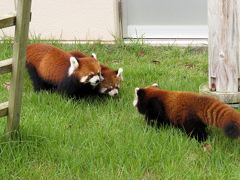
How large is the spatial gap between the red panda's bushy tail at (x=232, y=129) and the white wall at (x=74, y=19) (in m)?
3.25

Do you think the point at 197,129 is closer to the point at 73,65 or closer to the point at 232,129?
the point at 232,129

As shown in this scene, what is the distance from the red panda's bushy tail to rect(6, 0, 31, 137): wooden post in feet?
4.87

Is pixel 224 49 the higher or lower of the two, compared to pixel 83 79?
higher

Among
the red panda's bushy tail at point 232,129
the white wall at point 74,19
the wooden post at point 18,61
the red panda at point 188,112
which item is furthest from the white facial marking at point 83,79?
the white wall at point 74,19

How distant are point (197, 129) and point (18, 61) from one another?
1.41 metres

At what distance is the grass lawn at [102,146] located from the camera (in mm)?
3795

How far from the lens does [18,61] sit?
3875 millimetres

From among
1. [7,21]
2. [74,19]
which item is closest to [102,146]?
[7,21]

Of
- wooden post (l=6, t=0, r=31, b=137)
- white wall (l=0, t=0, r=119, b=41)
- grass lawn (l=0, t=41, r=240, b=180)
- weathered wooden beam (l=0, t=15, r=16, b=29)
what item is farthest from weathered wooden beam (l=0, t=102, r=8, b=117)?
white wall (l=0, t=0, r=119, b=41)

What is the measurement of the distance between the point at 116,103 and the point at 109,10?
2.06m

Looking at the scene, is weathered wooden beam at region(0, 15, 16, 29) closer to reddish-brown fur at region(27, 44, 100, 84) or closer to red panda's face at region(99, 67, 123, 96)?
reddish-brown fur at region(27, 44, 100, 84)

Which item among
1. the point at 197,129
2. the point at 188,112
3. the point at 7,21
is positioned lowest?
the point at 197,129

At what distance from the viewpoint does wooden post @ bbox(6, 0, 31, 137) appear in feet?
12.4

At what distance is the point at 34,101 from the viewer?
502 cm
